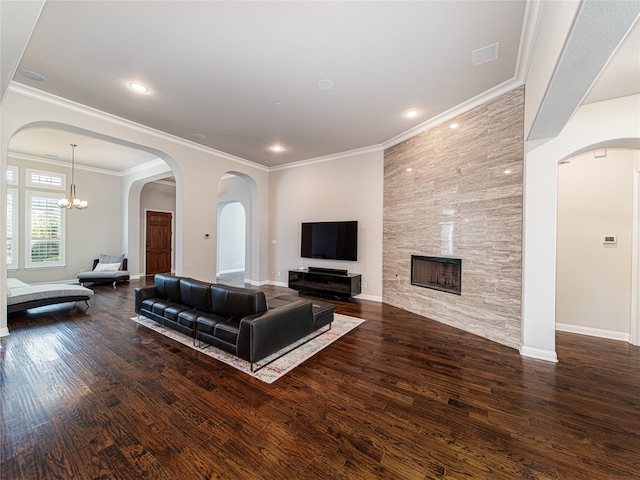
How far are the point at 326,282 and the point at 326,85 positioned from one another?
3.96 m

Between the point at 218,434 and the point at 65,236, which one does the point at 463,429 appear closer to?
the point at 218,434

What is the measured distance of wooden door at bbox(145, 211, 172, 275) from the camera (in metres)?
8.76

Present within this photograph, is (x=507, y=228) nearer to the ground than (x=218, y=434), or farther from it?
farther from it

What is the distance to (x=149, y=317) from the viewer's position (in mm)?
3902

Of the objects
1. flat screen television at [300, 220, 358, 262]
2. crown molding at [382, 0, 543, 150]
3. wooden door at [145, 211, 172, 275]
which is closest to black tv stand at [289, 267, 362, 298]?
flat screen television at [300, 220, 358, 262]

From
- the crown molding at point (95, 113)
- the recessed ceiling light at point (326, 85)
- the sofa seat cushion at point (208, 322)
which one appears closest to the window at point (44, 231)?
the crown molding at point (95, 113)

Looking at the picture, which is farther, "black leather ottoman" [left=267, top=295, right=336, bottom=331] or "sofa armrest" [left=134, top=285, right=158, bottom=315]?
"sofa armrest" [left=134, top=285, right=158, bottom=315]

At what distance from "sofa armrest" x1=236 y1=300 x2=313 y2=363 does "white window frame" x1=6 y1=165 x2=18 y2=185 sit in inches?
316

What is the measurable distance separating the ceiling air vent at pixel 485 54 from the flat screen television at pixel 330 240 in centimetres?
347

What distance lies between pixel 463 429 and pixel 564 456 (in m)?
0.58

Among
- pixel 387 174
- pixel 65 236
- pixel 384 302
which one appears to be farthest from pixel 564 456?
pixel 65 236

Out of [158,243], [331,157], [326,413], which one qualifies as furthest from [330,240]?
[158,243]

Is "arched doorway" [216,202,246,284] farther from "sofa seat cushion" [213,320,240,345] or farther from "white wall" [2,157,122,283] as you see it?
"sofa seat cushion" [213,320,240,345]

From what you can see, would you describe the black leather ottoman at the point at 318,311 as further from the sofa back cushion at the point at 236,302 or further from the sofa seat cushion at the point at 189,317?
the sofa seat cushion at the point at 189,317
